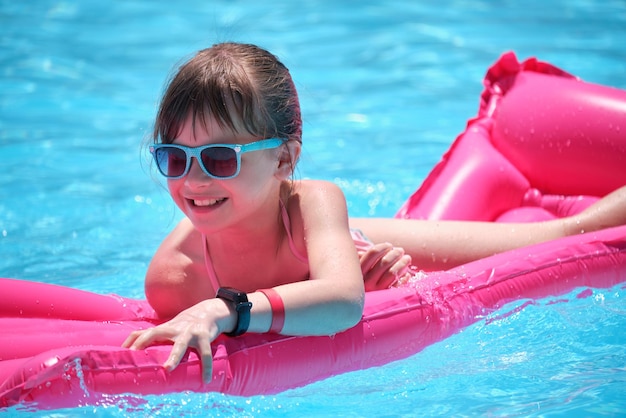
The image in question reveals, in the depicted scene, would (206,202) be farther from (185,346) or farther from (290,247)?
(185,346)

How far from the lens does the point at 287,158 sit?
110 inches

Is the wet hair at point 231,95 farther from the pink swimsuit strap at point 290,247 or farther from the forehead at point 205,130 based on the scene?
the pink swimsuit strap at point 290,247

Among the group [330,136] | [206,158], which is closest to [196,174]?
[206,158]

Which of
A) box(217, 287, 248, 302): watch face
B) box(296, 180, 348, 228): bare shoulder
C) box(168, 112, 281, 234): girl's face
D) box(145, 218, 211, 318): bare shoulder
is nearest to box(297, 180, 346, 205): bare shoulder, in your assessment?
box(296, 180, 348, 228): bare shoulder

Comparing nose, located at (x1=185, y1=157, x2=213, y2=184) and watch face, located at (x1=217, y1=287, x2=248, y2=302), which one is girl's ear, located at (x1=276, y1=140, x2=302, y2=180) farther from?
watch face, located at (x1=217, y1=287, x2=248, y2=302)

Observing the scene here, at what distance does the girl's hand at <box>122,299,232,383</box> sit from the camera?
2.27 metres

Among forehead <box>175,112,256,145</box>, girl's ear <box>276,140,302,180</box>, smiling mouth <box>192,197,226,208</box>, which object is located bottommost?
smiling mouth <box>192,197,226,208</box>

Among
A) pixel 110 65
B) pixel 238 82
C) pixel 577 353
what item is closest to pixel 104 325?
pixel 238 82

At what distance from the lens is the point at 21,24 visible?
902 centimetres

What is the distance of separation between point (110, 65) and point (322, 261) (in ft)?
19.1

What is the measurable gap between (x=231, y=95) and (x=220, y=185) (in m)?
0.26

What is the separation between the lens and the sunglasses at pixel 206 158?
2564 mm

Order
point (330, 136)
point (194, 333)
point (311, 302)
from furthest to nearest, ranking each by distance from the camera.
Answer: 1. point (330, 136)
2. point (311, 302)
3. point (194, 333)

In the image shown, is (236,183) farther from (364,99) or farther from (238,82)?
(364,99)
